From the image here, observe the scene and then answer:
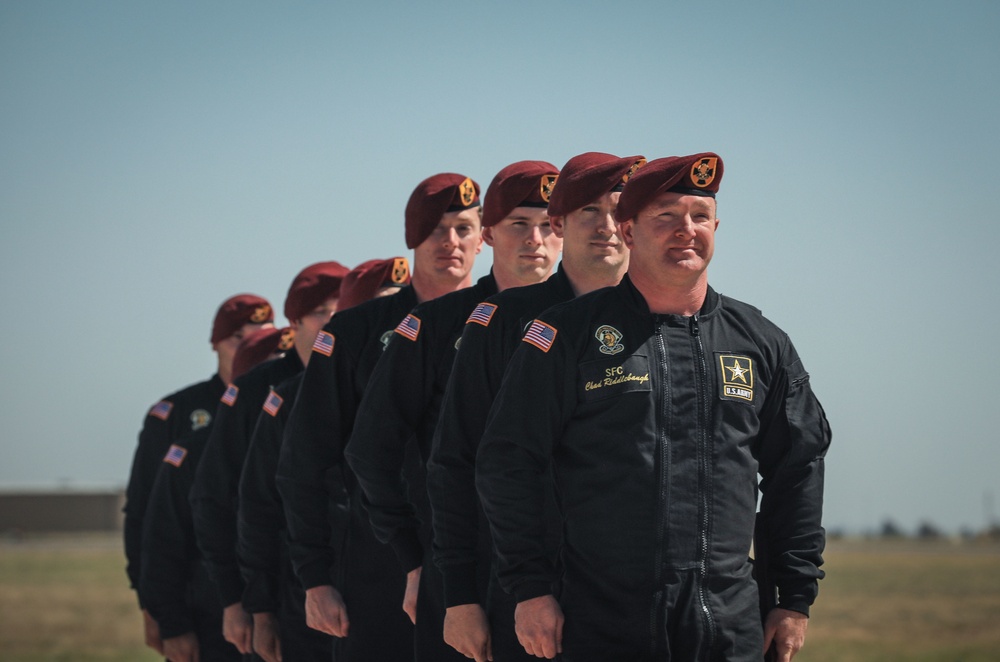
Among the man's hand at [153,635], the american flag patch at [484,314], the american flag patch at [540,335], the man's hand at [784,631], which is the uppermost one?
the american flag patch at [540,335]

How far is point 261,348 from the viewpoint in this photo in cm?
929

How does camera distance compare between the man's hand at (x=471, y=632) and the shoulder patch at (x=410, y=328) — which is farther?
the shoulder patch at (x=410, y=328)

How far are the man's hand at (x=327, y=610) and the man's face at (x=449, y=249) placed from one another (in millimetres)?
1436

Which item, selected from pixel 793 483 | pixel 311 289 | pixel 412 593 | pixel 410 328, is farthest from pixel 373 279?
pixel 793 483

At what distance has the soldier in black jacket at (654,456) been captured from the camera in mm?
4383

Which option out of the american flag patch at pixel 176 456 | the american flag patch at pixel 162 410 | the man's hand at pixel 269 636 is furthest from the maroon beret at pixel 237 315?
the man's hand at pixel 269 636

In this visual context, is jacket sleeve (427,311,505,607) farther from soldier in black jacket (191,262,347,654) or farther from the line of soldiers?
soldier in black jacket (191,262,347,654)

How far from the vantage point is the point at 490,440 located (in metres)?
4.62

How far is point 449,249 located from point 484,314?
147cm

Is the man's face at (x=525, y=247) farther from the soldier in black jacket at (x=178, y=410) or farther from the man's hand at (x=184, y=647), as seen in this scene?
the soldier in black jacket at (x=178, y=410)

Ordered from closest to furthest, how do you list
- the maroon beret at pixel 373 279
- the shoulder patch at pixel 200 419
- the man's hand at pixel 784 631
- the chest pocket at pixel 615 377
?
1. the chest pocket at pixel 615 377
2. the man's hand at pixel 784 631
3. the maroon beret at pixel 373 279
4. the shoulder patch at pixel 200 419

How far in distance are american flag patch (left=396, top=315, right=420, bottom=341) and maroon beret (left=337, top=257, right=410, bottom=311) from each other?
165 centimetres

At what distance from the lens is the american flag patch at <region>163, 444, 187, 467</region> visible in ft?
30.3

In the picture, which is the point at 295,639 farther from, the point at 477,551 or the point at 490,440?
the point at 490,440
